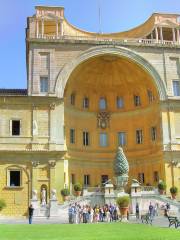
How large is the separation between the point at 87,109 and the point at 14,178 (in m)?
13.5

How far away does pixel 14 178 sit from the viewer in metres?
40.9

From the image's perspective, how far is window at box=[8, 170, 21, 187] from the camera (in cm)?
4069

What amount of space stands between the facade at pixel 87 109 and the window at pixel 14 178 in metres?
0.10

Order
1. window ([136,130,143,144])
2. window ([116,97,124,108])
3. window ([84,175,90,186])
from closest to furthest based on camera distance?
window ([84,175,90,186])
window ([136,130,143,144])
window ([116,97,124,108])

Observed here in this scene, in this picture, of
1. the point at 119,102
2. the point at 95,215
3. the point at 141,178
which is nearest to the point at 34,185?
the point at 95,215

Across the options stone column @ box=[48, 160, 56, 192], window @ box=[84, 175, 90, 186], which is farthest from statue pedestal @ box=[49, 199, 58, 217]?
window @ box=[84, 175, 90, 186]

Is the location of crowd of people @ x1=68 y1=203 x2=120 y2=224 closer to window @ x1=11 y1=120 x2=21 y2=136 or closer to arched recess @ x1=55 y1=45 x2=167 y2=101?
window @ x1=11 y1=120 x2=21 y2=136

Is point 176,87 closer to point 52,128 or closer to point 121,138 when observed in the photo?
point 121,138

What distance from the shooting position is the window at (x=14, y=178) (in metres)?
40.7

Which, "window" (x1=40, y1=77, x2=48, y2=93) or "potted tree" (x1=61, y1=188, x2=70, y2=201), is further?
"window" (x1=40, y1=77, x2=48, y2=93)

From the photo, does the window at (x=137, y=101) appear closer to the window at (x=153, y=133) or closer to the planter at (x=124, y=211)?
the window at (x=153, y=133)

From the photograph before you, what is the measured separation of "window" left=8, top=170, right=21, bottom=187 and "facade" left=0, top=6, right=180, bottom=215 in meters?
0.10

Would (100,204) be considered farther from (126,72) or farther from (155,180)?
(126,72)

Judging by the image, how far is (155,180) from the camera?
46344 millimetres
